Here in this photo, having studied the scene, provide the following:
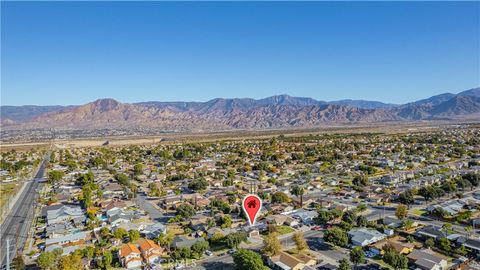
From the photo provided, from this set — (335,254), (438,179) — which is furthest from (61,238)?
(438,179)

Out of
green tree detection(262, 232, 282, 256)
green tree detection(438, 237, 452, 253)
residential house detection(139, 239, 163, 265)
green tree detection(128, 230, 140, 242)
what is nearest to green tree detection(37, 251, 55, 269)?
residential house detection(139, 239, 163, 265)

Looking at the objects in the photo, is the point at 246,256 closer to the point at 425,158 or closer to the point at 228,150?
the point at 425,158

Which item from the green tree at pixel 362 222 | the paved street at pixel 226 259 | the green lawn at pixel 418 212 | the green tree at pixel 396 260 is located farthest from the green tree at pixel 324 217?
the green lawn at pixel 418 212

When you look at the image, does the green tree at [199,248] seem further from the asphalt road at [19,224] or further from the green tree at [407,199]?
the green tree at [407,199]

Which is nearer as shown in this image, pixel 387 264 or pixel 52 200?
pixel 387 264

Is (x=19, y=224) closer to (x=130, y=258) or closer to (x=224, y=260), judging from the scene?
(x=130, y=258)

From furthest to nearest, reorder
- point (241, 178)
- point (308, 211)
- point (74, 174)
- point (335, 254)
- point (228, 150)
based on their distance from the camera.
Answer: point (228, 150) → point (74, 174) → point (241, 178) → point (308, 211) → point (335, 254)
